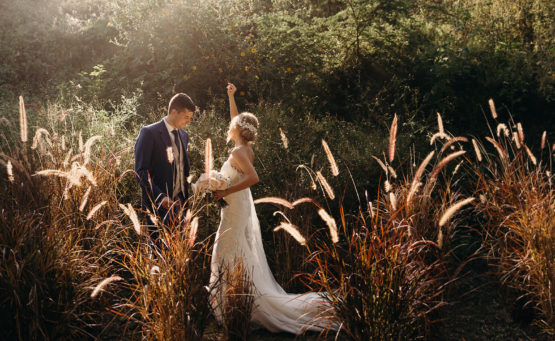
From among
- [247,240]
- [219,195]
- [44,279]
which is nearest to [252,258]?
[247,240]

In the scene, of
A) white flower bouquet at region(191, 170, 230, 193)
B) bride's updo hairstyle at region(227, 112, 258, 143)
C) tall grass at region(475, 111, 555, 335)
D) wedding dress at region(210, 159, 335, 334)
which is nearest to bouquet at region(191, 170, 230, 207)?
white flower bouquet at region(191, 170, 230, 193)

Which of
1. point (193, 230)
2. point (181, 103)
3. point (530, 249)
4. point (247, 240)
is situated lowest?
point (530, 249)

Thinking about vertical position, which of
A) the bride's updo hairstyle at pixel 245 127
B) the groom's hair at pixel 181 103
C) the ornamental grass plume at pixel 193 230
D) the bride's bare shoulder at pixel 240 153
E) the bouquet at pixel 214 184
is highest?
the groom's hair at pixel 181 103

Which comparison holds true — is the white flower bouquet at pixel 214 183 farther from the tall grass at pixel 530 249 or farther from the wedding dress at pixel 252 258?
the tall grass at pixel 530 249

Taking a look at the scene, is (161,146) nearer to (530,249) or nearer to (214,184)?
(214,184)

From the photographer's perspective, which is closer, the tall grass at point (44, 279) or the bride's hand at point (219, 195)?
the tall grass at point (44, 279)

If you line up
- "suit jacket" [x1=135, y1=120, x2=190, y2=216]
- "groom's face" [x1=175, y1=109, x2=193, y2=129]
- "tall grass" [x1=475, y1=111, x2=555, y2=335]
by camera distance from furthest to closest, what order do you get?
"groom's face" [x1=175, y1=109, x2=193, y2=129] < "suit jacket" [x1=135, y1=120, x2=190, y2=216] < "tall grass" [x1=475, y1=111, x2=555, y2=335]

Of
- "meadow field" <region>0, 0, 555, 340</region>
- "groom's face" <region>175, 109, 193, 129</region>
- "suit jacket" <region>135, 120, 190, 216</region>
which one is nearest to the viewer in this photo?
"meadow field" <region>0, 0, 555, 340</region>

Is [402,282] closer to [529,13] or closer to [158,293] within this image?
[158,293]

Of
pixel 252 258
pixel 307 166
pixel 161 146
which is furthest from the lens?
pixel 307 166

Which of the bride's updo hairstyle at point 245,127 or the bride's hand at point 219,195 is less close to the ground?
the bride's updo hairstyle at point 245,127

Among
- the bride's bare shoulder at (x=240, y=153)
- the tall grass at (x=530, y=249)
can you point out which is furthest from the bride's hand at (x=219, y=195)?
the tall grass at (x=530, y=249)

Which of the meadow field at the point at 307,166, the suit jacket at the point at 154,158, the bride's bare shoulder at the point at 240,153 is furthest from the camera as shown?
the suit jacket at the point at 154,158

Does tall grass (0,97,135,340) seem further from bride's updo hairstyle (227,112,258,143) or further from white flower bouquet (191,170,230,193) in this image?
bride's updo hairstyle (227,112,258,143)
